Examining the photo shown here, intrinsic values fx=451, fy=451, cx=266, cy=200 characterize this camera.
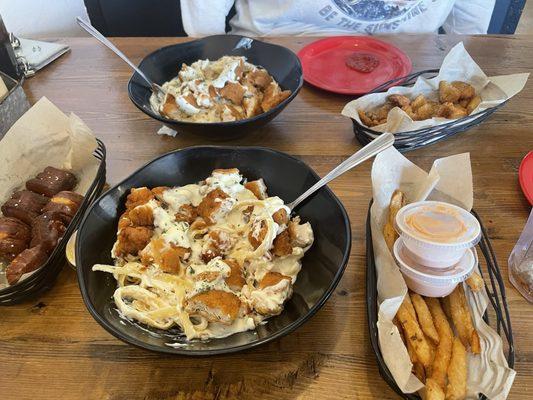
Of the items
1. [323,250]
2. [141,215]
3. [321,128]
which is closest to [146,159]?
[141,215]

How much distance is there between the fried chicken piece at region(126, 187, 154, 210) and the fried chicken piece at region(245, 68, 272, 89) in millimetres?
640

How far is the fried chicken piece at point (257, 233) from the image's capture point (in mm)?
1006

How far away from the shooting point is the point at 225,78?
5.07 ft

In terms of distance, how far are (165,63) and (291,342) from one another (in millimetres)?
1188

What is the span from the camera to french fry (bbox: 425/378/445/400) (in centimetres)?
75

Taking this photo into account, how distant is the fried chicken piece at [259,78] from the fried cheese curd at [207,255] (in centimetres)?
51

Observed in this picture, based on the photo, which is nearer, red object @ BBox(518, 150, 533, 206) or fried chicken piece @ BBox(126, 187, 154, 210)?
fried chicken piece @ BBox(126, 187, 154, 210)

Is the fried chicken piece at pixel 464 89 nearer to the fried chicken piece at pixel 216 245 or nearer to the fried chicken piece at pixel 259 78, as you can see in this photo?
the fried chicken piece at pixel 259 78

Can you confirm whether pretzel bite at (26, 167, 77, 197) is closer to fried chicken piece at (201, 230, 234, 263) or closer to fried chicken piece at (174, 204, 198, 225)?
fried chicken piece at (174, 204, 198, 225)

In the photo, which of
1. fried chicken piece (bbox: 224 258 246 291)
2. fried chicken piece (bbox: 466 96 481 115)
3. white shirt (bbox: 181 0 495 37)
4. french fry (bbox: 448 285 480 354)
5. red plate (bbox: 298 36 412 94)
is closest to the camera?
french fry (bbox: 448 285 480 354)

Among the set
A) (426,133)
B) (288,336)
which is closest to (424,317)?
(288,336)

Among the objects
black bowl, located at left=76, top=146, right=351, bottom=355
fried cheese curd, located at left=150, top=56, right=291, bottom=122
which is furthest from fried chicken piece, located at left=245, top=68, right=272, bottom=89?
black bowl, located at left=76, top=146, right=351, bottom=355

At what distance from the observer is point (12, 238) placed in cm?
111

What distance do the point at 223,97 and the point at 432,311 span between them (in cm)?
95
